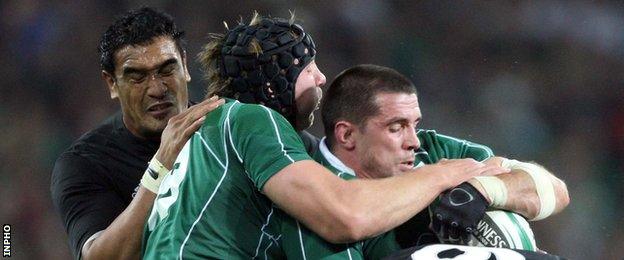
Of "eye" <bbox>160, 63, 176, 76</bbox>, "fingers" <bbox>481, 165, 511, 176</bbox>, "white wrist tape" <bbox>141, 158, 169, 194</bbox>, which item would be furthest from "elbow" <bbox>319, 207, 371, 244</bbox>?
"eye" <bbox>160, 63, 176, 76</bbox>

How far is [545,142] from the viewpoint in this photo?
6.12 metres

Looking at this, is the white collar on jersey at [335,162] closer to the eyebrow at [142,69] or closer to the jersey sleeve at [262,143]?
the jersey sleeve at [262,143]

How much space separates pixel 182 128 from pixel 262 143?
540 millimetres

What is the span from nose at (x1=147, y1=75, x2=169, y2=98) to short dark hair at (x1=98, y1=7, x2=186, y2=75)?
5.8 inches

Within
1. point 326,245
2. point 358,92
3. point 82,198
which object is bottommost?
point 82,198

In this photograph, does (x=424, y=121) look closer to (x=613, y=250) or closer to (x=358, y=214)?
(x=613, y=250)

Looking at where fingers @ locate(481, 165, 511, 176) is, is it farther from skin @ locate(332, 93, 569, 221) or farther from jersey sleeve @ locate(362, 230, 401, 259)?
jersey sleeve @ locate(362, 230, 401, 259)

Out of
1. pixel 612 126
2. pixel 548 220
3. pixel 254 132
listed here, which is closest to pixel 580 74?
pixel 612 126

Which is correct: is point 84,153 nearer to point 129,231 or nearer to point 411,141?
point 129,231

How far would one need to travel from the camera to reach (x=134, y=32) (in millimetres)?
3934

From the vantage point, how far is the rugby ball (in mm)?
2730

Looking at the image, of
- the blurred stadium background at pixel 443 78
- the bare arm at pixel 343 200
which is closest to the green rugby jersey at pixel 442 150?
the bare arm at pixel 343 200

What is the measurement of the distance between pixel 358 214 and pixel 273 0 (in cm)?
382

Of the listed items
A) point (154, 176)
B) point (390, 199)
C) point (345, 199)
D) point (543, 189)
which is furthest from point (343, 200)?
point (154, 176)
